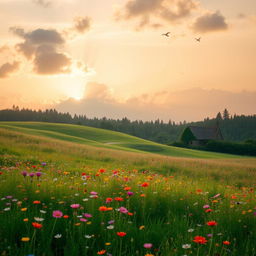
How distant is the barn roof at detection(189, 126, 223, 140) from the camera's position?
227 feet

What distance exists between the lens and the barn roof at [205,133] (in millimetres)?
69125

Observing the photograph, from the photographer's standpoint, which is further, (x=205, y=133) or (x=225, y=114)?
(x=225, y=114)

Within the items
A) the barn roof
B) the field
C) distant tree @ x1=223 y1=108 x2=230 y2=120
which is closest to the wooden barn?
the barn roof

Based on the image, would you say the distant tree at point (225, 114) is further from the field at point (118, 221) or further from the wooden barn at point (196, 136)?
the field at point (118, 221)

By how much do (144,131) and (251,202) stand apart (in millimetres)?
140511

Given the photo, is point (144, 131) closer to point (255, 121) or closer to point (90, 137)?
point (255, 121)

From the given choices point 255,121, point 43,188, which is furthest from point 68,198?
point 255,121

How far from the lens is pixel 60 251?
3.19 metres

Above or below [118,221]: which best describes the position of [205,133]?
above

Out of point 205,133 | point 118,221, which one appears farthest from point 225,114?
point 118,221

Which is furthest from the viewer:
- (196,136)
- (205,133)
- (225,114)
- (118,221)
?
(225,114)

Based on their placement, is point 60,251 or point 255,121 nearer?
point 60,251

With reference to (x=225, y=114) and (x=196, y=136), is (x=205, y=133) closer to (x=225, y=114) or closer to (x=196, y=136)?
(x=196, y=136)

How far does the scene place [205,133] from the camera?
71250mm
